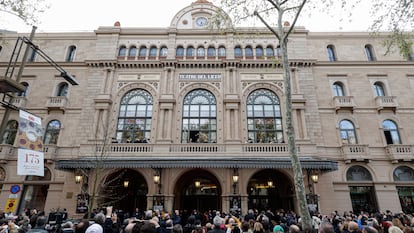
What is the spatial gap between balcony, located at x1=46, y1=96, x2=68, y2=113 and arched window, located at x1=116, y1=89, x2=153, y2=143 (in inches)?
197

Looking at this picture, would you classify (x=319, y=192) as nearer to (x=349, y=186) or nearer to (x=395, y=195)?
(x=349, y=186)

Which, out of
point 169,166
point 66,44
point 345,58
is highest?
point 66,44

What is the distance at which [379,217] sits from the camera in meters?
13.3

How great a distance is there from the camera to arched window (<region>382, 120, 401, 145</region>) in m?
19.6

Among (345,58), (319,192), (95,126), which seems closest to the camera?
(319,192)

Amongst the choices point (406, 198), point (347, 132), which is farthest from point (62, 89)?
point (406, 198)

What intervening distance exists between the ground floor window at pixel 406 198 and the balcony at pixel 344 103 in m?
7.52

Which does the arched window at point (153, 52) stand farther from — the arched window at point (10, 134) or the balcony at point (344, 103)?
the balcony at point (344, 103)

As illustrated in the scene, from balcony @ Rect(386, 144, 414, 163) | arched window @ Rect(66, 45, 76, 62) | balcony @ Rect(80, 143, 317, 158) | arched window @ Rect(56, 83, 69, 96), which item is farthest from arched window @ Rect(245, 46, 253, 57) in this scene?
arched window @ Rect(56, 83, 69, 96)

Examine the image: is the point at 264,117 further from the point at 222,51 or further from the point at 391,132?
the point at 391,132

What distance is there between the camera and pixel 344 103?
20.1m

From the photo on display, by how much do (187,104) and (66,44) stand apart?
14.7 m

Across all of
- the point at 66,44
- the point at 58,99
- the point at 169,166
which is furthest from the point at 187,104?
the point at 66,44

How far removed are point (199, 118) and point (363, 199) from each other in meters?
15.2
